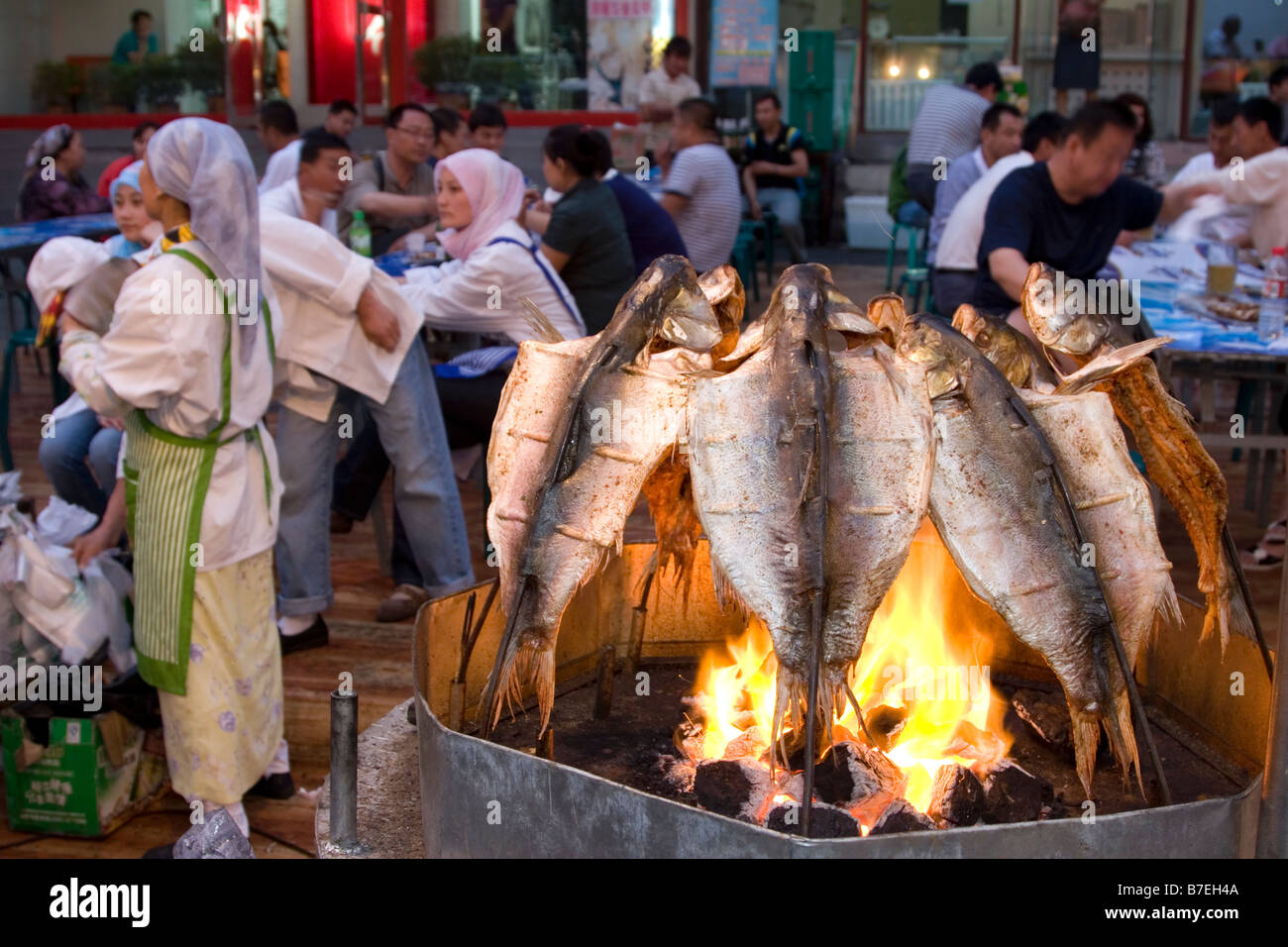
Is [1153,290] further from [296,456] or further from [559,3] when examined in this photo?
[559,3]

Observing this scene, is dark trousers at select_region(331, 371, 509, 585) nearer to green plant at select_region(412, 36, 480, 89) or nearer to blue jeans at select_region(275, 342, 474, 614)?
blue jeans at select_region(275, 342, 474, 614)

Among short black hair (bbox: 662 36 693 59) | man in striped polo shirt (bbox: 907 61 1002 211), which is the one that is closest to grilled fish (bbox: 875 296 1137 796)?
man in striped polo shirt (bbox: 907 61 1002 211)

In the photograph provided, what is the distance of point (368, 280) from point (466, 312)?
2.55 ft

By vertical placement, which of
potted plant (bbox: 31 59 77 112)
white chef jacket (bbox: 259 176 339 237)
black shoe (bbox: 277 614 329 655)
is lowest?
black shoe (bbox: 277 614 329 655)

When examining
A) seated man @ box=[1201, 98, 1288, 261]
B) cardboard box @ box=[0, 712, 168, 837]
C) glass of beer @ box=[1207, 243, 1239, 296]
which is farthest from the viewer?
seated man @ box=[1201, 98, 1288, 261]

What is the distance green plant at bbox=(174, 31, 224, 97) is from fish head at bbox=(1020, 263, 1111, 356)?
Answer: 14449mm

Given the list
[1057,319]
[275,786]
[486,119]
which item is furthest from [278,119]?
[1057,319]

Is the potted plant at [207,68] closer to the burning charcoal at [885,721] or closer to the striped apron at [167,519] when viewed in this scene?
the striped apron at [167,519]

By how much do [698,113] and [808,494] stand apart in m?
6.84

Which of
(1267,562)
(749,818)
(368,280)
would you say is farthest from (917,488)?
(1267,562)

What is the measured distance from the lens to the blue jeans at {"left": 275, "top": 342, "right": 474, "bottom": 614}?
5.02m

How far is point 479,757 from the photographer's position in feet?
7.75

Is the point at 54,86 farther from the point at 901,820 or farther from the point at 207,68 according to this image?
the point at 901,820

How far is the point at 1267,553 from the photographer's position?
6098mm
